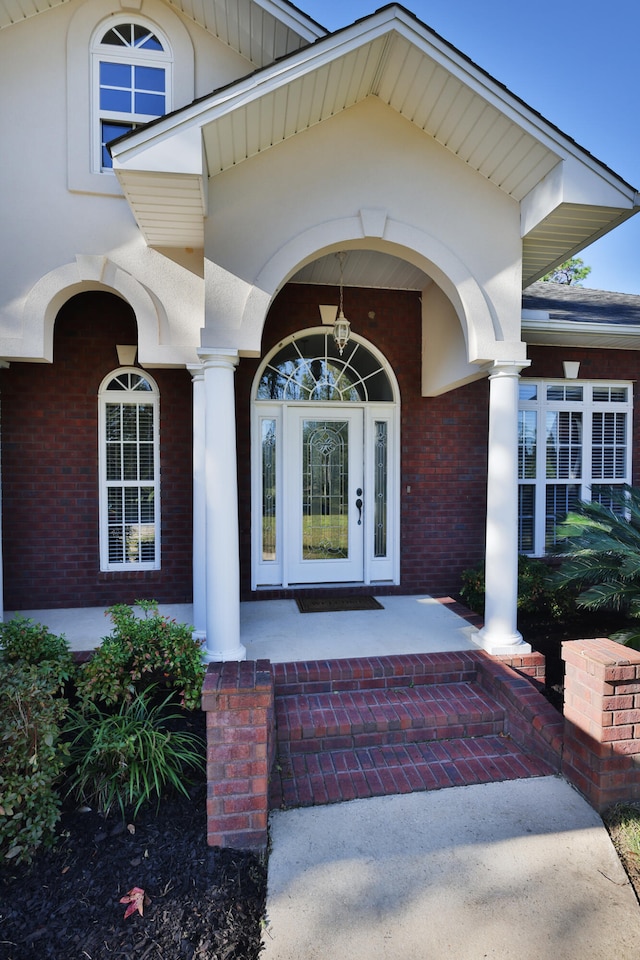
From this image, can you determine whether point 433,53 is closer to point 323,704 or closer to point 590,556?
point 590,556

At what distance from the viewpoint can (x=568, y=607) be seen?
6.08m

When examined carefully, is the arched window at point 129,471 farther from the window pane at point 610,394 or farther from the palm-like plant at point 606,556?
the window pane at point 610,394

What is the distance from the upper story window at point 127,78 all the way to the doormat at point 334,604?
16.1 feet

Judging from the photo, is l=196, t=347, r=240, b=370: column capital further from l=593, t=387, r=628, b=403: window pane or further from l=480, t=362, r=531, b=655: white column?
l=593, t=387, r=628, b=403: window pane

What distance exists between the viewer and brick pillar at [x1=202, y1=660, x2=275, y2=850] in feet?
9.09

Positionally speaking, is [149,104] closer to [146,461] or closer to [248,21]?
[248,21]

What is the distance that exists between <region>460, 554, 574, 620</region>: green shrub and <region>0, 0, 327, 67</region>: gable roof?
588cm

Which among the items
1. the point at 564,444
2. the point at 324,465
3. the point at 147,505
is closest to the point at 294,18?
the point at 324,465

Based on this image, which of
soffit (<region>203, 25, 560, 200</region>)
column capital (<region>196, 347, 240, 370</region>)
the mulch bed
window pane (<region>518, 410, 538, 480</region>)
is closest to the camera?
the mulch bed

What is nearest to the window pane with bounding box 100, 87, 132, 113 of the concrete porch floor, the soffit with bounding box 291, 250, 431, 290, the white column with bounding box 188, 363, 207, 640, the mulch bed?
the soffit with bounding box 291, 250, 431, 290

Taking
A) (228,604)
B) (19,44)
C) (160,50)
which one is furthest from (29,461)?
(160,50)

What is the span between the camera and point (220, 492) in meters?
4.27

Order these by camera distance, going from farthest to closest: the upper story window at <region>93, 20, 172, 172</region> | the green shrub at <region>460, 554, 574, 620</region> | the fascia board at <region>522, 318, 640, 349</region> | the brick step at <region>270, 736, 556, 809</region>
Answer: the fascia board at <region>522, 318, 640, 349</region> → the green shrub at <region>460, 554, 574, 620</region> → the upper story window at <region>93, 20, 172, 172</region> → the brick step at <region>270, 736, 556, 809</region>

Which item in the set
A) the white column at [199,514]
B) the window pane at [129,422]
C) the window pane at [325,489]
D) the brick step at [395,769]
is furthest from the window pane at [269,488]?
the brick step at [395,769]
